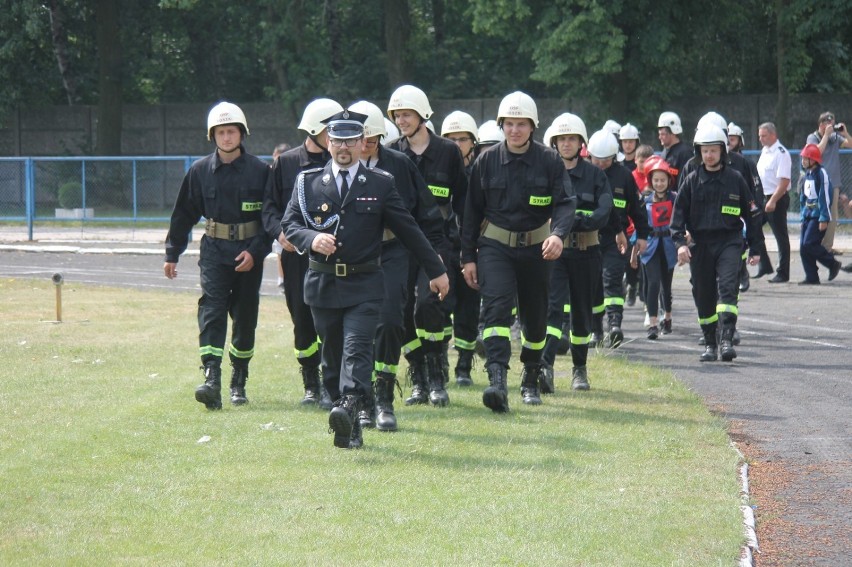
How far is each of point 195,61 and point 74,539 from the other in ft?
130

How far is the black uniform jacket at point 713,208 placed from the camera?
12.9m

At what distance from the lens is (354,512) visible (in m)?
7.05

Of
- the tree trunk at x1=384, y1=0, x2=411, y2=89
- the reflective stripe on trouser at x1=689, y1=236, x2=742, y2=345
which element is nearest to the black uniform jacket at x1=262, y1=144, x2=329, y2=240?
the reflective stripe on trouser at x1=689, y1=236, x2=742, y2=345

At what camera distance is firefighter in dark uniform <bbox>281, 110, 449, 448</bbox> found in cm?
861

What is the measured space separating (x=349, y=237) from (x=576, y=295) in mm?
3218

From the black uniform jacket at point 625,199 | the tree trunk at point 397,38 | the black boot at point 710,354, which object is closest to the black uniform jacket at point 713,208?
the black uniform jacket at point 625,199

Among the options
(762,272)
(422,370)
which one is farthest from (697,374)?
(762,272)

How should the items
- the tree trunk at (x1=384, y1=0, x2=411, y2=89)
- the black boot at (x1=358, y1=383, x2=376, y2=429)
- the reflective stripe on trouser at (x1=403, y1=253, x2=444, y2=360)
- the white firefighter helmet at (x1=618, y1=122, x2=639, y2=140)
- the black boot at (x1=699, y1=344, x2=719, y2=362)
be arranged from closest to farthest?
the black boot at (x1=358, y1=383, x2=376, y2=429)
the reflective stripe on trouser at (x1=403, y1=253, x2=444, y2=360)
the black boot at (x1=699, y1=344, x2=719, y2=362)
the white firefighter helmet at (x1=618, y1=122, x2=639, y2=140)
the tree trunk at (x1=384, y1=0, x2=411, y2=89)

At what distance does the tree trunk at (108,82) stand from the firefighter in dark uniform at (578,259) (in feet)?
101

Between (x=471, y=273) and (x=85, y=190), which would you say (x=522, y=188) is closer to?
(x=471, y=273)

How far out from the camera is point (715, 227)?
508 inches

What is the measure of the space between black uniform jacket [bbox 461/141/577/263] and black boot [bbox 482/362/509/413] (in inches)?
39.1

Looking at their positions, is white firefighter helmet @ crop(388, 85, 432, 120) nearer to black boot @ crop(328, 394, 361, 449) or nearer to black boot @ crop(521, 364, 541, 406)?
black boot @ crop(521, 364, 541, 406)

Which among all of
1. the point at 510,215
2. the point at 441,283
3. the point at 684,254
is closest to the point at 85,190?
the point at 684,254
